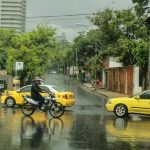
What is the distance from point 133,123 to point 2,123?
17.2 feet

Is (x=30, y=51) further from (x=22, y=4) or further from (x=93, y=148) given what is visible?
(x=93, y=148)

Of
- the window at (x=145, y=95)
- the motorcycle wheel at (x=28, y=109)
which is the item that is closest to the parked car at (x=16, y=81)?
the motorcycle wheel at (x=28, y=109)

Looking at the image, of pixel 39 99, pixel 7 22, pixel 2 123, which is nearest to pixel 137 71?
pixel 39 99

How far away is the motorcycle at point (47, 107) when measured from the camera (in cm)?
2323

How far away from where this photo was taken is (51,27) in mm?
77312

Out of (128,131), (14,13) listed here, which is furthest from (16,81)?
(128,131)

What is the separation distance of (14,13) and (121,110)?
190 feet

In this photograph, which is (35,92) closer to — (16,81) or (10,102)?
(10,102)

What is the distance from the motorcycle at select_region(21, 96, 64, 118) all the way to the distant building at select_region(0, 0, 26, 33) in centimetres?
5489

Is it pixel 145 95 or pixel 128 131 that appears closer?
pixel 128 131

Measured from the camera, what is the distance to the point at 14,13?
80.0m

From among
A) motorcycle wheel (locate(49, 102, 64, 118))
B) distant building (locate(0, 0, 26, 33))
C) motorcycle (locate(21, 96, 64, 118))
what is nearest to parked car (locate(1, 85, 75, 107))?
motorcycle (locate(21, 96, 64, 118))

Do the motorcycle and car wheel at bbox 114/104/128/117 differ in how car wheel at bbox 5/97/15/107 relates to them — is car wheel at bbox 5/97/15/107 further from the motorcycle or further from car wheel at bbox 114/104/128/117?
car wheel at bbox 114/104/128/117

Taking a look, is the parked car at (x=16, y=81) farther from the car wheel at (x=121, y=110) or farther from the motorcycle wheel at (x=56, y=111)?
the motorcycle wheel at (x=56, y=111)
